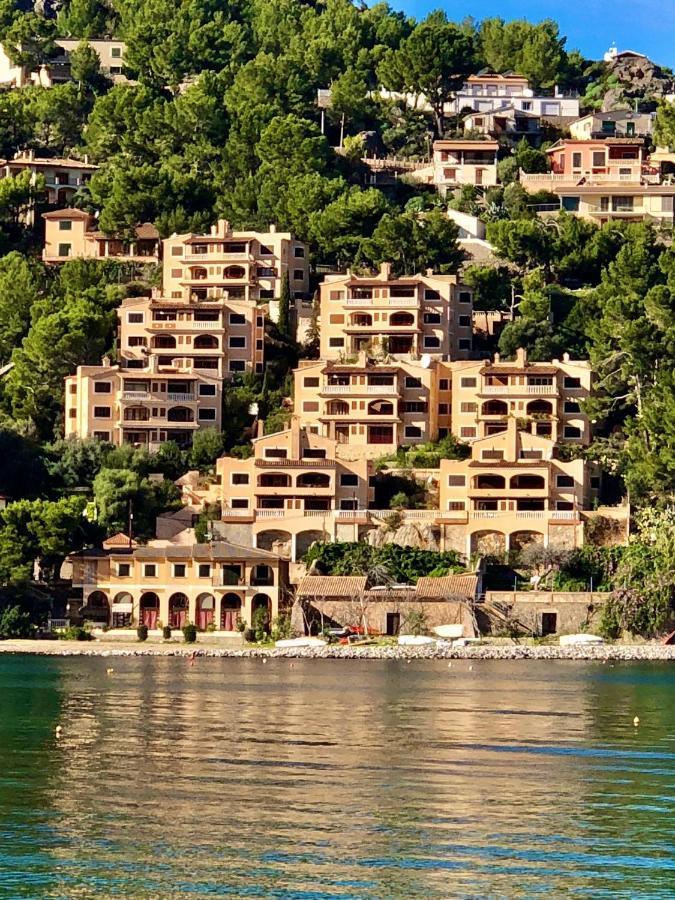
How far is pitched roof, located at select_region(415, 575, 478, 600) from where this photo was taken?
89.6m

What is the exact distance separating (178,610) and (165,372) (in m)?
16.0

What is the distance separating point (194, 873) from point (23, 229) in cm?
9139

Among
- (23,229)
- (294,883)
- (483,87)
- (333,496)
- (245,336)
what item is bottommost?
(294,883)

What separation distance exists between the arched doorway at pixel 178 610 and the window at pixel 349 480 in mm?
9312

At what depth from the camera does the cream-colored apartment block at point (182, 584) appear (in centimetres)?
9331

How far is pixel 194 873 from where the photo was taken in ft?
122

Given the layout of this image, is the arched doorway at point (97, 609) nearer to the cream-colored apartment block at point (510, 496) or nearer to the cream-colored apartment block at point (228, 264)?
the cream-colored apartment block at point (510, 496)

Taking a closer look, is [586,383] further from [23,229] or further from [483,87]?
[483,87]

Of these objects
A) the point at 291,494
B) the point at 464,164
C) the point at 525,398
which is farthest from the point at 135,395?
the point at 464,164

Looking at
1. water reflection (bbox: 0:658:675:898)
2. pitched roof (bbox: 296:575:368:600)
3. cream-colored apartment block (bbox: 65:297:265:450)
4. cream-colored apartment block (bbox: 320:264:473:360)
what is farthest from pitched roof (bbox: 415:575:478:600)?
cream-colored apartment block (bbox: 320:264:473:360)

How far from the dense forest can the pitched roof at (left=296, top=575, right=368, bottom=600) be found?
10210 millimetres

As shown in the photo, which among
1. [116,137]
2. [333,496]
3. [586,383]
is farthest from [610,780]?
[116,137]

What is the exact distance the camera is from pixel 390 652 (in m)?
86.9

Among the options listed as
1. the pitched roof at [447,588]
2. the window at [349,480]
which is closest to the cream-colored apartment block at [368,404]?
the window at [349,480]
